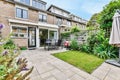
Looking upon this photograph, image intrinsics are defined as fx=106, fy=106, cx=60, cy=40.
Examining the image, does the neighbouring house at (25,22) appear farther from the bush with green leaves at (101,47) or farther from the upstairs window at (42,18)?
the bush with green leaves at (101,47)

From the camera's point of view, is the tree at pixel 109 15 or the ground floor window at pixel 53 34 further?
the ground floor window at pixel 53 34

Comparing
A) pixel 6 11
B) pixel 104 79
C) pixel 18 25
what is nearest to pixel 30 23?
pixel 18 25

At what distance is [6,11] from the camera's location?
37.4 ft

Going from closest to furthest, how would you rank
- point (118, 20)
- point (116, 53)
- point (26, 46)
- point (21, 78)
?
point (21, 78) → point (118, 20) → point (116, 53) → point (26, 46)

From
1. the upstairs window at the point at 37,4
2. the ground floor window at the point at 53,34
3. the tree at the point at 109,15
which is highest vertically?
the upstairs window at the point at 37,4

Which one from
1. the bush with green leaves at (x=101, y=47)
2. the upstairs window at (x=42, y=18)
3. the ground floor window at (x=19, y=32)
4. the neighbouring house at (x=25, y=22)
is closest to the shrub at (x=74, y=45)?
the bush with green leaves at (x=101, y=47)

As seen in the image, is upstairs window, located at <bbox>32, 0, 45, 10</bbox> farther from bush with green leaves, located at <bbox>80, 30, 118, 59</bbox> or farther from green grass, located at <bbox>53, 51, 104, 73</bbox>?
green grass, located at <bbox>53, 51, 104, 73</bbox>

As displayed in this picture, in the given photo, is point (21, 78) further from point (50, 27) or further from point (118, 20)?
point (50, 27)

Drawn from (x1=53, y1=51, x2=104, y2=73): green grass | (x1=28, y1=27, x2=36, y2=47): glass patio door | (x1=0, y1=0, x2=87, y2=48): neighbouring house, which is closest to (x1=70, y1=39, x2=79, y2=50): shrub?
(x1=53, y1=51, x2=104, y2=73): green grass

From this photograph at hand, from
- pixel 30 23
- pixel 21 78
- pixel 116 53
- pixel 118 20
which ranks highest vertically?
pixel 30 23

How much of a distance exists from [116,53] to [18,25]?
33.2 ft

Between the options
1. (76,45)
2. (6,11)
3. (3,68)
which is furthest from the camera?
(6,11)

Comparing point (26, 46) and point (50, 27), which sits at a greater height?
point (50, 27)

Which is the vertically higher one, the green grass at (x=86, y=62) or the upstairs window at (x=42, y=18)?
the upstairs window at (x=42, y=18)
